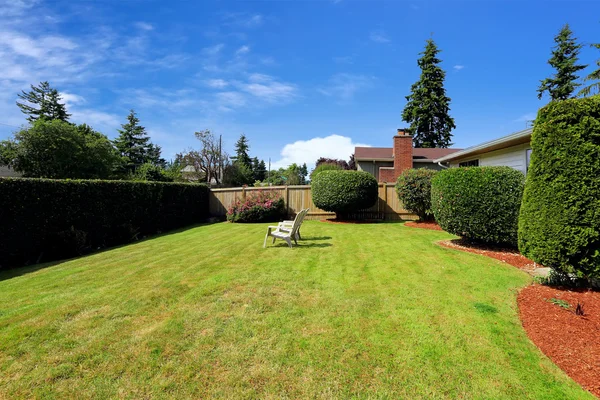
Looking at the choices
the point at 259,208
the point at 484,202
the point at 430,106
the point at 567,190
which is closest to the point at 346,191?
the point at 259,208

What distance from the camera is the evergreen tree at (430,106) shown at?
3466 cm

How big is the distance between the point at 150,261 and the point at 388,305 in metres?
5.27

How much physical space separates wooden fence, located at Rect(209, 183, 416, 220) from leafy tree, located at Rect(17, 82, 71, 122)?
106 feet

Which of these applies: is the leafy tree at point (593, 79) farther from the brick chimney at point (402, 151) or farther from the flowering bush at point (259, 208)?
the flowering bush at point (259, 208)

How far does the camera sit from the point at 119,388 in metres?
2.22

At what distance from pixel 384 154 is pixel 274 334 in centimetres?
2156

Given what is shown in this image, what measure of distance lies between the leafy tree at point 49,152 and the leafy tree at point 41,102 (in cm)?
1505

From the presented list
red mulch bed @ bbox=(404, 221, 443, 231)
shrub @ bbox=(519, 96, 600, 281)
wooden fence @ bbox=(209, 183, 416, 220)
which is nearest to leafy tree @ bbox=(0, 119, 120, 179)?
wooden fence @ bbox=(209, 183, 416, 220)

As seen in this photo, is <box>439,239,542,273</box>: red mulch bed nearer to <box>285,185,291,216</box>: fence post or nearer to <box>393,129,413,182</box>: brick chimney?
<box>285,185,291,216</box>: fence post

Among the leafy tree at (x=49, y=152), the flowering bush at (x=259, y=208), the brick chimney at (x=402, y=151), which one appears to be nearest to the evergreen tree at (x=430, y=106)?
the brick chimney at (x=402, y=151)

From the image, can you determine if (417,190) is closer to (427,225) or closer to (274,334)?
(427,225)

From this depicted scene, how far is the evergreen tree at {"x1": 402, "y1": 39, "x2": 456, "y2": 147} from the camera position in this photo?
34.7 m

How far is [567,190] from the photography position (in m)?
3.95

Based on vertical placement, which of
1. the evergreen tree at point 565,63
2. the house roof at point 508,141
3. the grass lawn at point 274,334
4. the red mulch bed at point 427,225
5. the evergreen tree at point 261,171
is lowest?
the grass lawn at point 274,334
